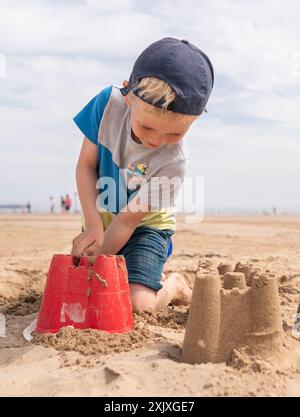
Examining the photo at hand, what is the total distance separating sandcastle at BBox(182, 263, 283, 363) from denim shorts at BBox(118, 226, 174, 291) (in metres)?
1.23

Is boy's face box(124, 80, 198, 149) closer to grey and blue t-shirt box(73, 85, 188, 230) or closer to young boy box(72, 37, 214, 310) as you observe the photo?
young boy box(72, 37, 214, 310)

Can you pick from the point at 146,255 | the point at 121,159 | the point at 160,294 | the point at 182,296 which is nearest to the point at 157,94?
the point at 121,159

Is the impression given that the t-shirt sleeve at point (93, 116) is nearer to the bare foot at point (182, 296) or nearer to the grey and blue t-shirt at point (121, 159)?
the grey and blue t-shirt at point (121, 159)

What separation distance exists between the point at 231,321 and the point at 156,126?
3.03ft

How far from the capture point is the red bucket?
8.05ft

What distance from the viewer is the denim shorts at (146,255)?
322cm

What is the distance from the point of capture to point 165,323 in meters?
2.77

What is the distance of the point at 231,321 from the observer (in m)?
1.97

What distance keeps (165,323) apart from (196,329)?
2.70 ft

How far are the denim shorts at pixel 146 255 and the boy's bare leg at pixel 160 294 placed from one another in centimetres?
4

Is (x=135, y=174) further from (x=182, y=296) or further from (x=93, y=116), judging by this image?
→ (x=182, y=296)

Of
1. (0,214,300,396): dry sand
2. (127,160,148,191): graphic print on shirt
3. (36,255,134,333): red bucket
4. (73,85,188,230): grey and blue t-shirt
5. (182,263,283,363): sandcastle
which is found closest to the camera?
(0,214,300,396): dry sand

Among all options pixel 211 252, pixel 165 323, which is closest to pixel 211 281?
pixel 165 323

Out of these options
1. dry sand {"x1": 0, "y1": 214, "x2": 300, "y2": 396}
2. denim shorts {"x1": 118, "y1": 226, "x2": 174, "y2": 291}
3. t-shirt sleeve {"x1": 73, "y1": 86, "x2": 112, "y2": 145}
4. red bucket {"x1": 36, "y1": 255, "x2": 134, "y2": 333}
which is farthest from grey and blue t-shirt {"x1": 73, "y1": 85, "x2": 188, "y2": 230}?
dry sand {"x1": 0, "y1": 214, "x2": 300, "y2": 396}
